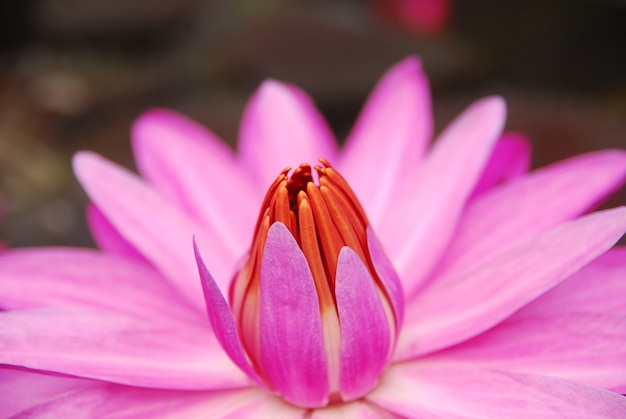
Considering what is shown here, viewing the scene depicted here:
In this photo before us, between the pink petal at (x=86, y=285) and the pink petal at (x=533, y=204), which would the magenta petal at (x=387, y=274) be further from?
the pink petal at (x=86, y=285)

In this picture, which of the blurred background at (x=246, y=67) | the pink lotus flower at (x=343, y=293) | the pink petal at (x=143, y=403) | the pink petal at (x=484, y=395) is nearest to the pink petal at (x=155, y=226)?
the pink lotus flower at (x=343, y=293)

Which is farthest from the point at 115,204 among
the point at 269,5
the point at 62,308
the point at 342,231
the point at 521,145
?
the point at 269,5

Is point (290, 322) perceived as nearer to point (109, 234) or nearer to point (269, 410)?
point (269, 410)

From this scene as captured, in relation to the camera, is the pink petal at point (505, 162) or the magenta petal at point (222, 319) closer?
the magenta petal at point (222, 319)

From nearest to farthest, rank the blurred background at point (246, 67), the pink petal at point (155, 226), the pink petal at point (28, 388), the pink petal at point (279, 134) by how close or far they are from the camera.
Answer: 1. the pink petal at point (28, 388)
2. the pink petal at point (155, 226)
3. the pink petal at point (279, 134)
4. the blurred background at point (246, 67)

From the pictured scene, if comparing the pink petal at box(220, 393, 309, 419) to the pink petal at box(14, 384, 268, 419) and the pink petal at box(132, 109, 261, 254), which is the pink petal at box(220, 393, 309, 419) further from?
the pink petal at box(132, 109, 261, 254)

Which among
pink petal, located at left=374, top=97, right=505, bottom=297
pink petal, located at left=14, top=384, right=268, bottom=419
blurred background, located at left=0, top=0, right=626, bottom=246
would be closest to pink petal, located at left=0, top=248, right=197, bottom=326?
pink petal, located at left=14, top=384, right=268, bottom=419
